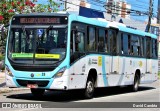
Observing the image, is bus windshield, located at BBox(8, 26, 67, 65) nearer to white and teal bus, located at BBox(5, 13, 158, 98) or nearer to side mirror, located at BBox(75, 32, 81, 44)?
white and teal bus, located at BBox(5, 13, 158, 98)

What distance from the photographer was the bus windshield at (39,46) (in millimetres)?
14500

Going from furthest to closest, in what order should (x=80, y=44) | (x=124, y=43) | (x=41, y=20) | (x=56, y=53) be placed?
(x=124, y=43), (x=80, y=44), (x=41, y=20), (x=56, y=53)

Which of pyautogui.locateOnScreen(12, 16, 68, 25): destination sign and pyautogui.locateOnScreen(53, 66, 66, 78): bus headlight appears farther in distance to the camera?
pyautogui.locateOnScreen(12, 16, 68, 25): destination sign

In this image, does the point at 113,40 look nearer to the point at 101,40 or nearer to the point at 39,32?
the point at 101,40

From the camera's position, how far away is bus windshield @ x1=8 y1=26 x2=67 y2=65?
47.6 ft

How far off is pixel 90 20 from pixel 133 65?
17.0 ft

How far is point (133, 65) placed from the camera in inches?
822

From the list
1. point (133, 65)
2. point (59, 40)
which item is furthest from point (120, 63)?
point (59, 40)

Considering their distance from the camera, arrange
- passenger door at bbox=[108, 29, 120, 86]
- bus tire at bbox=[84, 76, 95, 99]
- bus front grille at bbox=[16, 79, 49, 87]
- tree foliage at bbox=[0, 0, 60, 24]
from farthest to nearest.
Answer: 1. tree foliage at bbox=[0, 0, 60, 24]
2. passenger door at bbox=[108, 29, 120, 86]
3. bus tire at bbox=[84, 76, 95, 99]
4. bus front grille at bbox=[16, 79, 49, 87]

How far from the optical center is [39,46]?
14.7 metres

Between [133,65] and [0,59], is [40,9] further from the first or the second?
[0,59]

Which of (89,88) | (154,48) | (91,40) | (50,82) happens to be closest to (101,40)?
(91,40)

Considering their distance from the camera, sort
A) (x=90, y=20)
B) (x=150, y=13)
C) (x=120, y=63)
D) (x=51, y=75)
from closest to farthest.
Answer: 1. (x=51, y=75)
2. (x=90, y=20)
3. (x=120, y=63)
4. (x=150, y=13)

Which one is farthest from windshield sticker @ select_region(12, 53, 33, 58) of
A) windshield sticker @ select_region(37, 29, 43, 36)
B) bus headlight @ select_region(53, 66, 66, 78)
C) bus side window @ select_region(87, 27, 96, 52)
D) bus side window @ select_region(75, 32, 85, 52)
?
bus side window @ select_region(87, 27, 96, 52)
